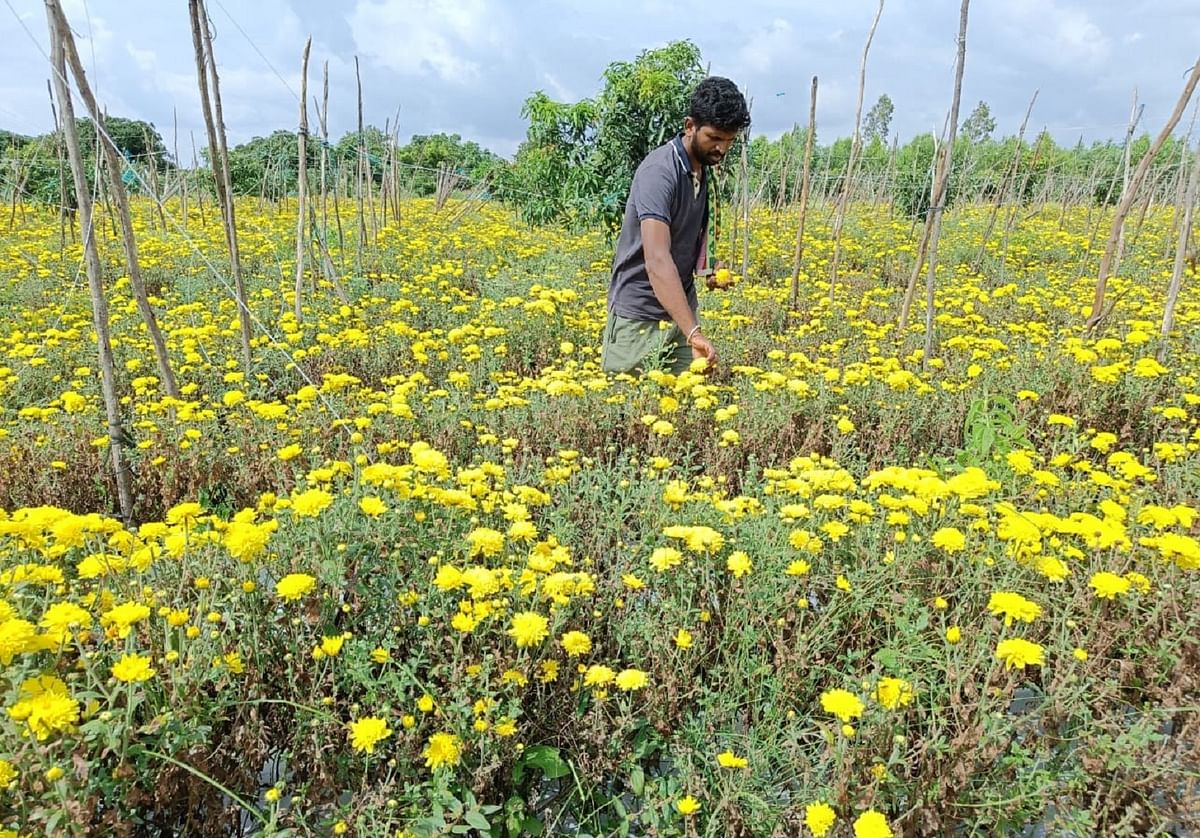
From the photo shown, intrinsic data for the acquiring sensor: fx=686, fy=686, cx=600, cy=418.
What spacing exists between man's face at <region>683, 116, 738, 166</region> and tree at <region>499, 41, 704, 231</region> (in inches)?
121

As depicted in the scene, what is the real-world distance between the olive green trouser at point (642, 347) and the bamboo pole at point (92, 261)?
7.93ft

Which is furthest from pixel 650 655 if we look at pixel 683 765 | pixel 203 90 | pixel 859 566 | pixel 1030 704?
pixel 203 90

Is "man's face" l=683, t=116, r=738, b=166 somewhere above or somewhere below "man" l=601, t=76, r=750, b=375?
→ above

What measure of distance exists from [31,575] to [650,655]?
162cm

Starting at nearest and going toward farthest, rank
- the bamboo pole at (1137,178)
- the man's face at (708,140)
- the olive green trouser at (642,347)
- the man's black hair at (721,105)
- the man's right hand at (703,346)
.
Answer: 1. the man's black hair at (721,105)
2. the man's face at (708,140)
3. the man's right hand at (703,346)
4. the olive green trouser at (642,347)
5. the bamboo pole at (1137,178)

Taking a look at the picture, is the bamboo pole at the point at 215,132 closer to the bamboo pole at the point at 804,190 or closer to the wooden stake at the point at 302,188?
the wooden stake at the point at 302,188

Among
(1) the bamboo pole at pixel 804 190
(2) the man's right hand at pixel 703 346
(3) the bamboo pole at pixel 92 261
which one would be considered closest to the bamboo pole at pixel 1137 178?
(1) the bamboo pole at pixel 804 190

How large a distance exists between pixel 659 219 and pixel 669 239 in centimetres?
12

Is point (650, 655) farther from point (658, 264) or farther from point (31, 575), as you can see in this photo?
point (658, 264)

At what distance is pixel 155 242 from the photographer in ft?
29.6

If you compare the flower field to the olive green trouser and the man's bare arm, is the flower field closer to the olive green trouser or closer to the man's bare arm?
the olive green trouser

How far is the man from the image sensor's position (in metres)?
3.20

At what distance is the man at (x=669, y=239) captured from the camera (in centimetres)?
320

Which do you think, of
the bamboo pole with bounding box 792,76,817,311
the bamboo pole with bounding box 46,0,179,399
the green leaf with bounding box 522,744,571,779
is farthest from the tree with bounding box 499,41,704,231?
the green leaf with bounding box 522,744,571,779
